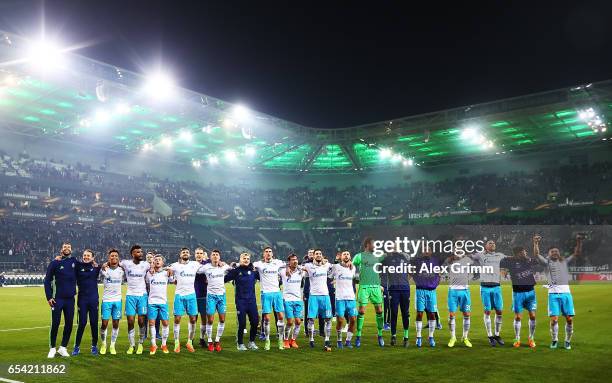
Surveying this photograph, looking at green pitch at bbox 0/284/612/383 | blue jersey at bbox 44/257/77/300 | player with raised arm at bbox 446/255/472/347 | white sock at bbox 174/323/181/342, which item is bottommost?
green pitch at bbox 0/284/612/383

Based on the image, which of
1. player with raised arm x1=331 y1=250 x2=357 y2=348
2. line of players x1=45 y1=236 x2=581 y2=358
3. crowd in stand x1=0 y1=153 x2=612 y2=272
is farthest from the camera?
crowd in stand x1=0 y1=153 x2=612 y2=272

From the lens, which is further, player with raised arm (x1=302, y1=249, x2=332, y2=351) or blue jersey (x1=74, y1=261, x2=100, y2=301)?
player with raised arm (x1=302, y1=249, x2=332, y2=351)

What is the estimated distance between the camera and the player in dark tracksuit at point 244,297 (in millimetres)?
12883

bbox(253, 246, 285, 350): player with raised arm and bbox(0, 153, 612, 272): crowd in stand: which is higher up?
bbox(0, 153, 612, 272): crowd in stand

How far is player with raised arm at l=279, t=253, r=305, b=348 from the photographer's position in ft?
44.0

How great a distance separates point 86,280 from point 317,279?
5.49 m

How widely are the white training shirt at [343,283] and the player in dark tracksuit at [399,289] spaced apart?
992mm

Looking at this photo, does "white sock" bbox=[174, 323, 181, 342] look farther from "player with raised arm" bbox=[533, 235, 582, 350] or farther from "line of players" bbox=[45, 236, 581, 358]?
"player with raised arm" bbox=[533, 235, 582, 350]

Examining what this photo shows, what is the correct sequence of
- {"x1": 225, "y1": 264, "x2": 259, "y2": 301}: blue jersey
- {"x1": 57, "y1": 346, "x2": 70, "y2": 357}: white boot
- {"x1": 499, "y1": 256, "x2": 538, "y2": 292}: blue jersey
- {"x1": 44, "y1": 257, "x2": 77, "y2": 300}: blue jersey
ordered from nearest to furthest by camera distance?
{"x1": 57, "y1": 346, "x2": 70, "y2": 357}: white boot < {"x1": 44, "y1": 257, "x2": 77, "y2": 300}: blue jersey < {"x1": 225, "y1": 264, "x2": 259, "y2": 301}: blue jersey < {"x1": 499, "y1": 256, "x2": 538, "y2": 292}: blue jersey

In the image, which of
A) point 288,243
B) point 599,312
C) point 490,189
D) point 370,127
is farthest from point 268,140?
point 599,312

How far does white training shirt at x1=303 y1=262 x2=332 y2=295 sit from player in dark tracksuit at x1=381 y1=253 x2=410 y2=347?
159cm

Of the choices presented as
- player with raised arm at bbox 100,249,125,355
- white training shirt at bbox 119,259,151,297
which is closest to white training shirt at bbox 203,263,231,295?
white training shirt at bbox 119,259,151,297

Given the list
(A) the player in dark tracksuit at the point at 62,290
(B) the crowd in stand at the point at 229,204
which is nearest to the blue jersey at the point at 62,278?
(A) the player in dark tracksuit at the point at 62,290

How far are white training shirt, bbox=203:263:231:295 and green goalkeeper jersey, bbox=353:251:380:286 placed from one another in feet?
11.0
